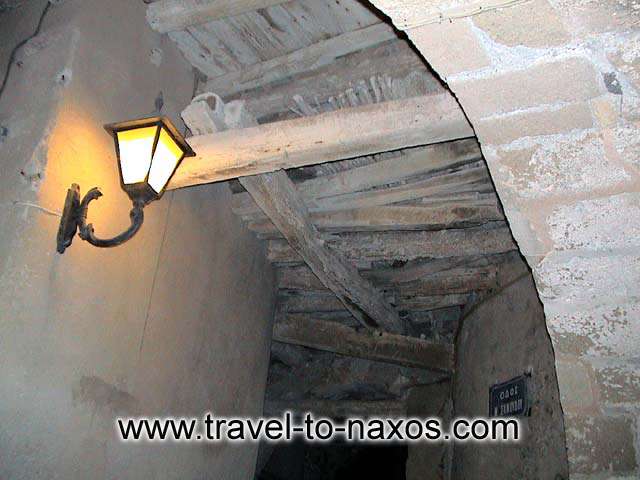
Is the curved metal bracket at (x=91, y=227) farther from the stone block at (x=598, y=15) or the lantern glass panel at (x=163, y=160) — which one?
the stone block at (x=598, y=15)

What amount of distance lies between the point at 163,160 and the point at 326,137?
700mm

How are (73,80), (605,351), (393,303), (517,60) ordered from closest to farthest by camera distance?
(517,60)
(605,351)
(73,80)
(393,303)

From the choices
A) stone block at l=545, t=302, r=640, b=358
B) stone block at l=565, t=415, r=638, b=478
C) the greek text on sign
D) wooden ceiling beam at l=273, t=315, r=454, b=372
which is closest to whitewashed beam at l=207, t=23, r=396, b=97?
stone block at l=545, t=302, r=640, b=358

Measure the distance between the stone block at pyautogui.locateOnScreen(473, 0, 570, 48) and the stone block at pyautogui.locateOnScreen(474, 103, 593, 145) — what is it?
9.3 inches

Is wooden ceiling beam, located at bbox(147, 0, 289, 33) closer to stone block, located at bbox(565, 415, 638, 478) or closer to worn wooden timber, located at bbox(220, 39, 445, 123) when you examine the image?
worn wooden timber, located at bbox(220, 39, 445, 123)

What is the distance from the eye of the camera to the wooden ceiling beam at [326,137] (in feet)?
7.47

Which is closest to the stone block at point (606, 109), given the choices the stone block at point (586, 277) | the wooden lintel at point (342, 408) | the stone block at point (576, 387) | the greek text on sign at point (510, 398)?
the stone block at point (586, 277)

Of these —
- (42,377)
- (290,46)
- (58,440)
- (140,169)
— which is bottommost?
(58,440)

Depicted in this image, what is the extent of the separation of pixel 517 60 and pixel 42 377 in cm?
202

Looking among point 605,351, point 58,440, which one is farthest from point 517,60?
point 58,440

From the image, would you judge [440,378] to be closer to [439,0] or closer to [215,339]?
[215,339]

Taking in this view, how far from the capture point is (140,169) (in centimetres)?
220

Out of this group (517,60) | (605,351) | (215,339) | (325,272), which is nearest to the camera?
(517,60)

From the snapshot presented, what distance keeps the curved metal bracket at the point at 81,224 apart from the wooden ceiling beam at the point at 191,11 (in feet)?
3.93
